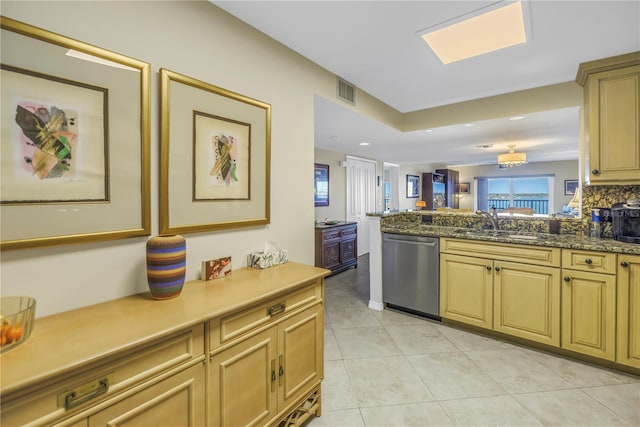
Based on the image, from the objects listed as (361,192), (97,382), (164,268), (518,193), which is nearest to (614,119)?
(164,268)

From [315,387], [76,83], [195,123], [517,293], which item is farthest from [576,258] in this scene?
[76,83]

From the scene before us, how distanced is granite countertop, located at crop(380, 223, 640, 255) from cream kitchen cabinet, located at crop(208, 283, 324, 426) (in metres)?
1.76

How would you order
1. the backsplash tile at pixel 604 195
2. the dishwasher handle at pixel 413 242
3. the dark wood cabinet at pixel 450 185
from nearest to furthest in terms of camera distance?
the backsplash tile at pixel 604 195, the dishwasher handle at pixel 413 242, the dark wood cabinet at pixel 450 185

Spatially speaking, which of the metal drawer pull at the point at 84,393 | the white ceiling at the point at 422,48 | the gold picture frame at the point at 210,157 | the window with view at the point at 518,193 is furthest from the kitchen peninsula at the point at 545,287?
the window with view at the point at 518,193

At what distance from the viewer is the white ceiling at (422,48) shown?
169cm

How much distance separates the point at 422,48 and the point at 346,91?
31.7 inches

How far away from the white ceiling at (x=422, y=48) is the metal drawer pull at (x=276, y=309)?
5.56ft

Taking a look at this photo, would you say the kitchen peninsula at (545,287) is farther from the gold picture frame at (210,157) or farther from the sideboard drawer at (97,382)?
the sideboard drawer at (97,382)

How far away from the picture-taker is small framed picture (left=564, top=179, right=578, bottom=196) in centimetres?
807

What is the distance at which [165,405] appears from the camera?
1.01m

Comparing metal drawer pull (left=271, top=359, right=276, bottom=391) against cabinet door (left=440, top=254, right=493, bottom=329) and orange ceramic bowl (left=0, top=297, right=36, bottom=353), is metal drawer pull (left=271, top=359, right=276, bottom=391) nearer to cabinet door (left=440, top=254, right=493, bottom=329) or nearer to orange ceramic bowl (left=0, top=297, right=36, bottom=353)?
orange ceramic bowl (left=0, top=297, right=36, bottom=353)

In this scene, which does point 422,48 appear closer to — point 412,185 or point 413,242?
point 413,242

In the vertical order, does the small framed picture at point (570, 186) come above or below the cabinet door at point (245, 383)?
above

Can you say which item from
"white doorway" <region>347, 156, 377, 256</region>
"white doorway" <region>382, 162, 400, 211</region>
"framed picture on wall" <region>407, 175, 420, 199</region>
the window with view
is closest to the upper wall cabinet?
"white doorway" <region>347, 156, 377, 256</region>
